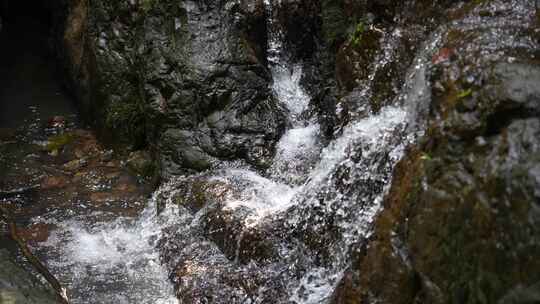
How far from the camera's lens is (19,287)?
4.07 m

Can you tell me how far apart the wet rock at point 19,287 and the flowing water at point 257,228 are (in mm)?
381

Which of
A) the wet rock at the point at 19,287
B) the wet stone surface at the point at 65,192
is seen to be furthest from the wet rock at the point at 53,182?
the wet rock at the point at 19,287

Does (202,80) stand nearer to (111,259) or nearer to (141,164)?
(141,164)

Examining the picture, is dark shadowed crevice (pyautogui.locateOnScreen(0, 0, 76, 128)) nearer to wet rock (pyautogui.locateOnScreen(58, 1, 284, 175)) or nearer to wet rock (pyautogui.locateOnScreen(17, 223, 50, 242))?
wet rock (pyautogui.locateOnScreen(58, 1, 284, 175))

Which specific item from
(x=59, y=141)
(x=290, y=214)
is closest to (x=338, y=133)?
(x=290, y=214)

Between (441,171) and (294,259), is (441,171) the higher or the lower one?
the higher one

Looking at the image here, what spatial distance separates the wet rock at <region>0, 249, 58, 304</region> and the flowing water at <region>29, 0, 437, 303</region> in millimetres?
381

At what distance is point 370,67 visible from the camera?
186 inches

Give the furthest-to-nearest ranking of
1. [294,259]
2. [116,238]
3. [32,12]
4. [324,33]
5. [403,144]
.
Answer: [32,12] < [324,33] < [116,238] < [294,259] < [403,144]

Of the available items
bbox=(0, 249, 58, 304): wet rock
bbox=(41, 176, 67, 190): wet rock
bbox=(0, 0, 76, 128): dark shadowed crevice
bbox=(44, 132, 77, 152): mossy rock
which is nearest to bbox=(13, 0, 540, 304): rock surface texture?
bbox=(41, 176, 67, 190): wet rock

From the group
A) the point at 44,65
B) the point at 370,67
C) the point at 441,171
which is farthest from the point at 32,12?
the point at 441,171

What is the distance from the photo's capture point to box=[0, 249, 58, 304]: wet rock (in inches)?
153

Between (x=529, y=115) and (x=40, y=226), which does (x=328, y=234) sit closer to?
(x=529, y=115)

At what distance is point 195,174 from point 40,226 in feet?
5.40
